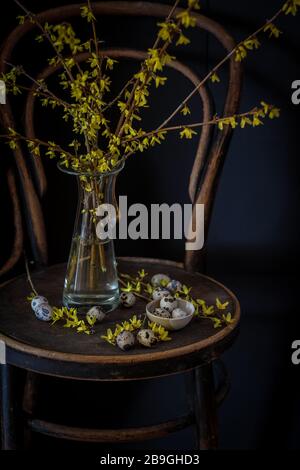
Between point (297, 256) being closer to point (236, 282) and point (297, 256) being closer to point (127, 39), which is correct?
point (236, 282)

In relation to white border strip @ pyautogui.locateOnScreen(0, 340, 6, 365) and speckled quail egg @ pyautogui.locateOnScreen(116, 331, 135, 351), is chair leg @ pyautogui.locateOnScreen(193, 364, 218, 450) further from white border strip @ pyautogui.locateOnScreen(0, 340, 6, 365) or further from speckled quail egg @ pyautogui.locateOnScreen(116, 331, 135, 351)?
white border strip @ pyautogui.locateOnScreen(0, 340, 6, 365)

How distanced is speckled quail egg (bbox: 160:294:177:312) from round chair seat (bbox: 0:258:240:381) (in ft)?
0.15

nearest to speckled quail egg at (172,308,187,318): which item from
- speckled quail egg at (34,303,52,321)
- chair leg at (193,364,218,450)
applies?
chair leg at (193,364,218,450)

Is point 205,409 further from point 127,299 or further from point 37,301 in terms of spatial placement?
point 37,301

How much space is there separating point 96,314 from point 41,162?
1.42 feet

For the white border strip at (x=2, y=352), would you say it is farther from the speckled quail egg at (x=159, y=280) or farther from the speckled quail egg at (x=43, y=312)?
the speckled quail egg at (x=159, y=280)

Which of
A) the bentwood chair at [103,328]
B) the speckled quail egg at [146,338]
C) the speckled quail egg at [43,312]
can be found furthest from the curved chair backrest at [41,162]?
the speckled quail egg at [146,338]

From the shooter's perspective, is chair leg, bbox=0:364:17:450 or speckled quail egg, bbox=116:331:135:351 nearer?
speckled quail egg, bbox=116:331:135:351

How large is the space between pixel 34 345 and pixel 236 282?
0.74 metres

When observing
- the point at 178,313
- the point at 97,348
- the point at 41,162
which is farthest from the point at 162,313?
the point at 41,162

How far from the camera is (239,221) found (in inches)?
64.2

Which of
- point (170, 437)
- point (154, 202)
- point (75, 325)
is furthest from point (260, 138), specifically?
point (170, 437)

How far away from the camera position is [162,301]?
117cm

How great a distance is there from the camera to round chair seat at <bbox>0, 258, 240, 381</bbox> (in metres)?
1.02
